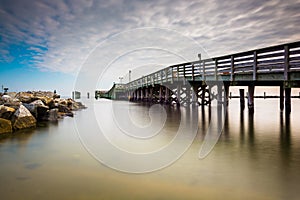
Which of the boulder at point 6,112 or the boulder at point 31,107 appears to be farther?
the boulder at point 31,107

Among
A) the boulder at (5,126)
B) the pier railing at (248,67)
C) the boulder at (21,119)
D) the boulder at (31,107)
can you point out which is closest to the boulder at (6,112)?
the boulder at (21,119)

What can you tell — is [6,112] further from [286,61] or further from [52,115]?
[286,61]

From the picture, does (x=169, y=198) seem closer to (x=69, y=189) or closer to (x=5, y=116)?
(x=69, y=189)

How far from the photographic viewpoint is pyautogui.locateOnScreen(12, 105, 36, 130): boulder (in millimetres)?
7113

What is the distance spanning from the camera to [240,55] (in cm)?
1147

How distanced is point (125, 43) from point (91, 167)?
8338mm

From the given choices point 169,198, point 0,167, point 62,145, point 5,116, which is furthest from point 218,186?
point 5,116

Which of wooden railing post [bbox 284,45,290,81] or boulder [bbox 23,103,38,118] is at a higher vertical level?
wooden railing post [bbox 284,45,290,81]

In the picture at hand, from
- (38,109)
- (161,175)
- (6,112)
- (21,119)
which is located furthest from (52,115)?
(161,175)

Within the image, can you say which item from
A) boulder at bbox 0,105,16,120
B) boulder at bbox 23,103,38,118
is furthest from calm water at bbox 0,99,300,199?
boulder at bbox 23,103,38,118

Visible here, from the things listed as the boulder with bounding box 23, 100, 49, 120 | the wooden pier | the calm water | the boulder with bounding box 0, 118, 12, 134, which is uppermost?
the wooden pier

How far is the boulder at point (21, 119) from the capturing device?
7.11 metres

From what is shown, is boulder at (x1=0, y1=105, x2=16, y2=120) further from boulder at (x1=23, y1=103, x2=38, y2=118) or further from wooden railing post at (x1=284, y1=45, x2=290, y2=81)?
wooden railing post at (x1=284, y1=45, x2=290, y2=81)

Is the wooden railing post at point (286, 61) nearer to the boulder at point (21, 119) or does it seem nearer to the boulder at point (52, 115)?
the boulder at point (21, 119)
